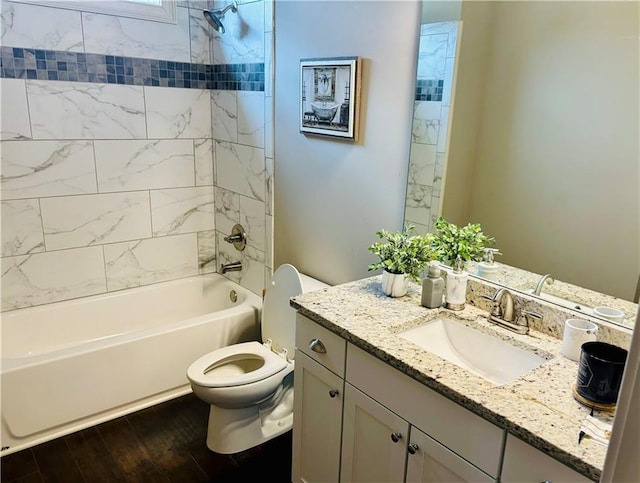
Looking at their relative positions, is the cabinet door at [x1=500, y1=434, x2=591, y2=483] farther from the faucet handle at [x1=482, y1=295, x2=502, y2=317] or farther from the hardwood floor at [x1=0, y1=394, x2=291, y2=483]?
the hardwood floor at [x1=0, y1=394, x2=291, y2=483]

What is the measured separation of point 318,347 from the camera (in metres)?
1.79

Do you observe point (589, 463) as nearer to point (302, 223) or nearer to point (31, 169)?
point (302, 223)

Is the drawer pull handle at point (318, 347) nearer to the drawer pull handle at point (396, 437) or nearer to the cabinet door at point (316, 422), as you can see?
the cabinet door at point (316, 422)

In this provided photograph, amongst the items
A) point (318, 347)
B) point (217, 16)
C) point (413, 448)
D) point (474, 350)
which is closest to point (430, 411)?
point (413, 448)

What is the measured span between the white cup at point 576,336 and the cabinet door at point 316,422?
2.35ft

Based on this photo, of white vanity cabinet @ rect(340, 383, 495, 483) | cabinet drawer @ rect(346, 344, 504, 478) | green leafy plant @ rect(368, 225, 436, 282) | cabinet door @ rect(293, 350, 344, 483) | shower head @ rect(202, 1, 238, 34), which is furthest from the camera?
shower head @ rect(202, 1, 238, 34)

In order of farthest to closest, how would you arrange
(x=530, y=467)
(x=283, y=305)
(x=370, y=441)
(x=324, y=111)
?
(x=283, y=305)
(x=324, y=111)
(x=370, y=441)
(x=530, y=467)

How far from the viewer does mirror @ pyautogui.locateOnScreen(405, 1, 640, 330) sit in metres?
1.44

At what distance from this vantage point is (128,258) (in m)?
3.15

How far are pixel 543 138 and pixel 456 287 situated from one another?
58 cm

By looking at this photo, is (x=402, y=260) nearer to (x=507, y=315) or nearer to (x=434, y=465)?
(x=507, y=315)

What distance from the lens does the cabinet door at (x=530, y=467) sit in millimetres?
1107

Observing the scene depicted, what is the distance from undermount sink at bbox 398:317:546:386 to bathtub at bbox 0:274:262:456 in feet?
4.71

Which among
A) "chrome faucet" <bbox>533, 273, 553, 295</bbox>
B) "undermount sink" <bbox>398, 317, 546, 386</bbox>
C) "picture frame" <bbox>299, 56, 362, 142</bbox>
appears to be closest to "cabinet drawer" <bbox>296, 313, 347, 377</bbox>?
"undermount sink" <bbox>398, 317, 546, 386</bbox>
